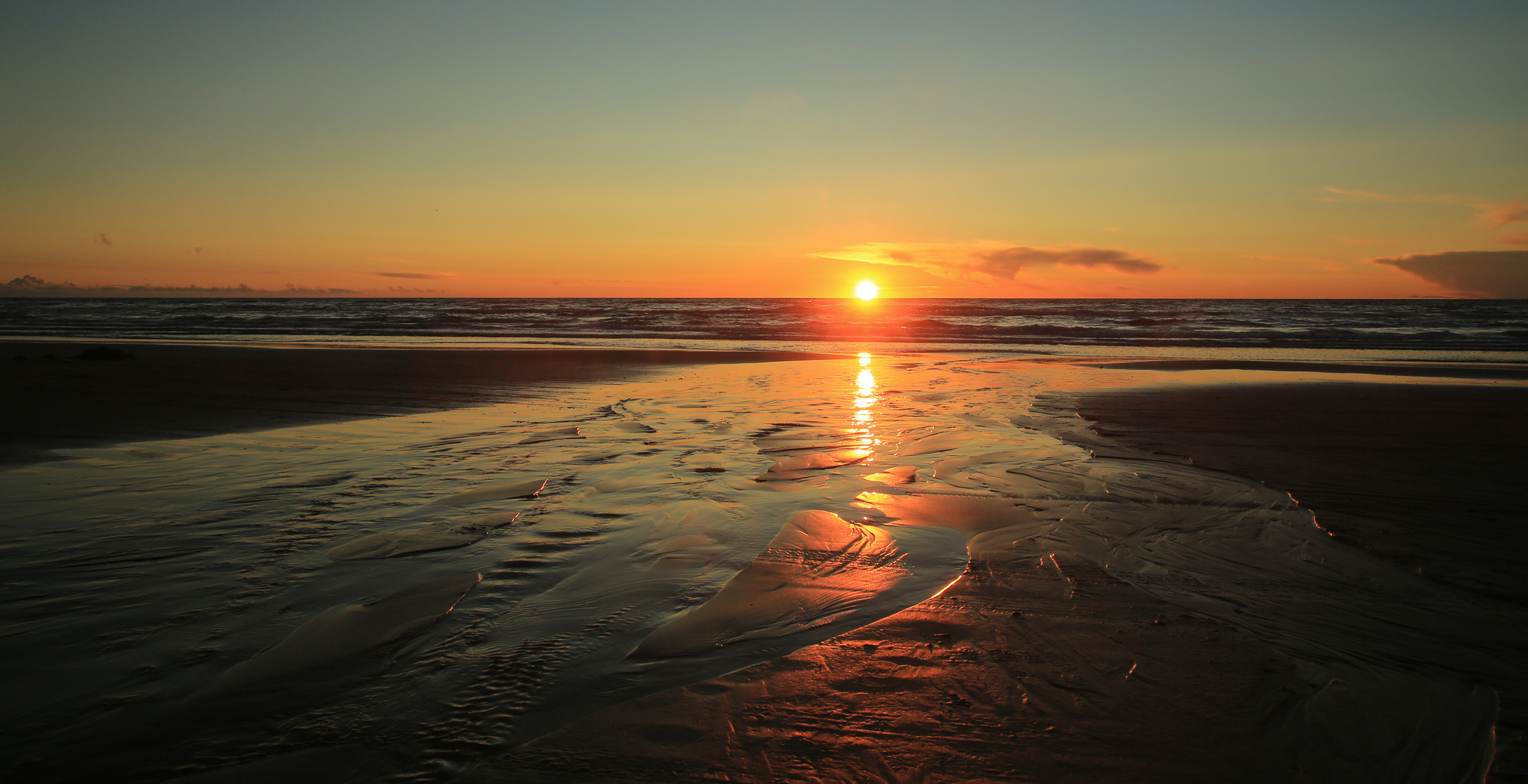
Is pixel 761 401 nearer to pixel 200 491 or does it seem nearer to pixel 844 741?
pixel 200 491

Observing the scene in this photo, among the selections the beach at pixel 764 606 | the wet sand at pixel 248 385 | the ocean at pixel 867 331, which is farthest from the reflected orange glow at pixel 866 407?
the ocean at pixel 867 331

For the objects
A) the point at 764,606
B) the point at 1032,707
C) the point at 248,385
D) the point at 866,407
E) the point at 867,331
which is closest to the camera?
the point at 1032,707

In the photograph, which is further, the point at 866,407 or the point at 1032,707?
the point at 866,407

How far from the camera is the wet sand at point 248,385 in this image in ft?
27.8

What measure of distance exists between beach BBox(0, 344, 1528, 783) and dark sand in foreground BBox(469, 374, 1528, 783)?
2cm

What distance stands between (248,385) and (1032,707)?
1401 cm

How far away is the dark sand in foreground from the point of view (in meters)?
2.29

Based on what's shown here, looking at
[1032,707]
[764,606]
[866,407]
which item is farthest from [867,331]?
[1032,707]

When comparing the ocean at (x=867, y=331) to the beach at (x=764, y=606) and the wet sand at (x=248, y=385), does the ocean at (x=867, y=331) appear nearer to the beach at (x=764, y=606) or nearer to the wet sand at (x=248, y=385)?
the wet sand at (x=248, y=385)

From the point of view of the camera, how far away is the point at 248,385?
12375 mm

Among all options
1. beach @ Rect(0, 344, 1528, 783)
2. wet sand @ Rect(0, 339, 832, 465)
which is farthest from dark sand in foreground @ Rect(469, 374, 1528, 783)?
wet sand @ Rect(0, 339, 832, 465)

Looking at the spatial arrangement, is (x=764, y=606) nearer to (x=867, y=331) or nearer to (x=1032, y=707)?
(x=1032, y=707)

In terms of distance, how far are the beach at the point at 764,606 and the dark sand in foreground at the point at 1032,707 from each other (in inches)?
0.6

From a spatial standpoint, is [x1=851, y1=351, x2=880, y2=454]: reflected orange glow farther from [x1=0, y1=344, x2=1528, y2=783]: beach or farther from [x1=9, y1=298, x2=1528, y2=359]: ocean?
[x1=9, y1=298, x2=1528, y2=359]: ocean
